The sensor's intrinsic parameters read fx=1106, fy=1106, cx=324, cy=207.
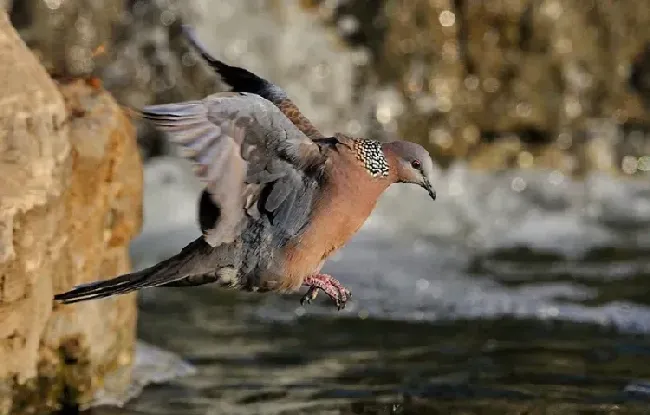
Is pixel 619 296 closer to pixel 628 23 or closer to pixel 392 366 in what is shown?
pixel 392 366

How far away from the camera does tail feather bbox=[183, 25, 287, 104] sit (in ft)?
15.1

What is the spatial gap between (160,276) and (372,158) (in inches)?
35.8

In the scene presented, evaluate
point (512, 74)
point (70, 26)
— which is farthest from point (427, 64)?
point (70, 26)

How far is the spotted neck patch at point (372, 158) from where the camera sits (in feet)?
13.7

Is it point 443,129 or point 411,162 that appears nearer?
point 411,162

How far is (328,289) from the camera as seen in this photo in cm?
436

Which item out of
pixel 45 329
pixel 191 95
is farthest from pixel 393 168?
pixel 191 95

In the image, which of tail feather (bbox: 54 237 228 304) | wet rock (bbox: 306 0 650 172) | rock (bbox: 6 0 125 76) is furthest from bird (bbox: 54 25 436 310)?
wet rock (bbox: 306 0 650 172)

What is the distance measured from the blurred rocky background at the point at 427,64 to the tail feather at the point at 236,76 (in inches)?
309

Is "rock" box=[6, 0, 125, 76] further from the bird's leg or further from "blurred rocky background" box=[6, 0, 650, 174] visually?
the bird's leg

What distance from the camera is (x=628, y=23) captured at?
1385 centimetres

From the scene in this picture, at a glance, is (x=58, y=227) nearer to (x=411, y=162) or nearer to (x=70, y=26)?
(x=411, y=162)

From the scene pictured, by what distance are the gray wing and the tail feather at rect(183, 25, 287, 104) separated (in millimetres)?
524

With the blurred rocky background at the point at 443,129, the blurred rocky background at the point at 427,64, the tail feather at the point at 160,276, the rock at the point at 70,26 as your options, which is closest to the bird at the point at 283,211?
the tail feather at the point at 160,276
